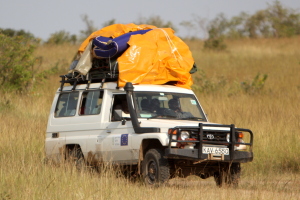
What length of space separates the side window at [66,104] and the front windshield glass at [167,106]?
4.94ft

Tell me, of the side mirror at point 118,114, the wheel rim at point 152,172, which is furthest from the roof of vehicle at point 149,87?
the wheel rim at point 152,172

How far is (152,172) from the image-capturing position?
28.1 feet

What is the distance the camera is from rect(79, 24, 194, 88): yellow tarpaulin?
31.0 ft

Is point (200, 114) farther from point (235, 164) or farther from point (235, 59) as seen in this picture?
point (235, 59)

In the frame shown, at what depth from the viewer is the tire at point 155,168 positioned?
826 cm

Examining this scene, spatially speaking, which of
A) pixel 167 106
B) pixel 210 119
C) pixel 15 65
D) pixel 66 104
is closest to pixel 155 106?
pixel 167 106

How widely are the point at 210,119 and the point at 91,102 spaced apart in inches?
212

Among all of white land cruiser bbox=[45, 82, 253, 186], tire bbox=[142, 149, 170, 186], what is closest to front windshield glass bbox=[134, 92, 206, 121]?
white land cruiser bbox=[45, 82, 253, 186]

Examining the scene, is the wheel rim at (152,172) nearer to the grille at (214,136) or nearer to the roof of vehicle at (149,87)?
the grille at (214,136)

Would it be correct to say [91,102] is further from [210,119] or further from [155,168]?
[210,119]

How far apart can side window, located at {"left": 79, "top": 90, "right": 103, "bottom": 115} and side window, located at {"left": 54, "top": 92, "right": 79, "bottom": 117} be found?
222 millimetres

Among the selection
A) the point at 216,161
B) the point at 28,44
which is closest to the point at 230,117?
the point at 216,161

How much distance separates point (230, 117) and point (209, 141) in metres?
6.52

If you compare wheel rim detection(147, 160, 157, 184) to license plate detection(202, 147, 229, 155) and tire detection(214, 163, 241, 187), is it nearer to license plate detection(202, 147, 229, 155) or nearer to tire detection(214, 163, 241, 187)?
license plate detection(202, 147, 229, 155)
